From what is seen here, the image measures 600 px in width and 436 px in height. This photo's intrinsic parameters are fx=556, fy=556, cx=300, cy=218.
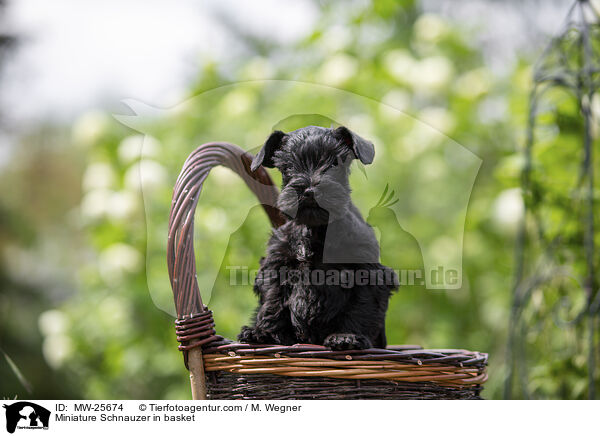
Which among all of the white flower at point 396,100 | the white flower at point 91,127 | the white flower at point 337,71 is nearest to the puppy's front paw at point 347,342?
the white flower at point 396,100

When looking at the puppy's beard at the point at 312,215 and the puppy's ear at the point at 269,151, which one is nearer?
the puppy's beard at the point at 312,215

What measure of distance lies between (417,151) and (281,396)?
1.35 meters

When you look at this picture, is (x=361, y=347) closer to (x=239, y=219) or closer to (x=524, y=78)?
(x=239, y=219)

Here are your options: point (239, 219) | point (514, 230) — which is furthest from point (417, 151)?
point (239, 219)

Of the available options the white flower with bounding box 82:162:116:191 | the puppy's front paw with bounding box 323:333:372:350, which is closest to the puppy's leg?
the puppy's front paw with bounding box 323:333:372:350

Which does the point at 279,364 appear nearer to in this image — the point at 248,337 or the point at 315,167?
the point at 248,337

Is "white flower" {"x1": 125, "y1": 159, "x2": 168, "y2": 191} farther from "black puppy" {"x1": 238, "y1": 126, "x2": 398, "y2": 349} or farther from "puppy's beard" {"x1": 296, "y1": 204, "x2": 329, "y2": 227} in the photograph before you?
"puppy's beard" {"x1": 296, "y1": 204, "x2": 329, "y2": 227}

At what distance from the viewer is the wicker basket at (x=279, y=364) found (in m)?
1.12

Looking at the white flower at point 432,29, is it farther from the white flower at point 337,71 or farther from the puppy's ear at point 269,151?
the puppy's ear at point 269,151

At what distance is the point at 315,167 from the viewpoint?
118 cm

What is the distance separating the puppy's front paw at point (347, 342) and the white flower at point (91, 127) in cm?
190

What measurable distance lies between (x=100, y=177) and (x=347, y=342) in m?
1.80

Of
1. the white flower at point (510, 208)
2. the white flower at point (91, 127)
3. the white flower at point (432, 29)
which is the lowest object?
the white flower at point (510, 208)
